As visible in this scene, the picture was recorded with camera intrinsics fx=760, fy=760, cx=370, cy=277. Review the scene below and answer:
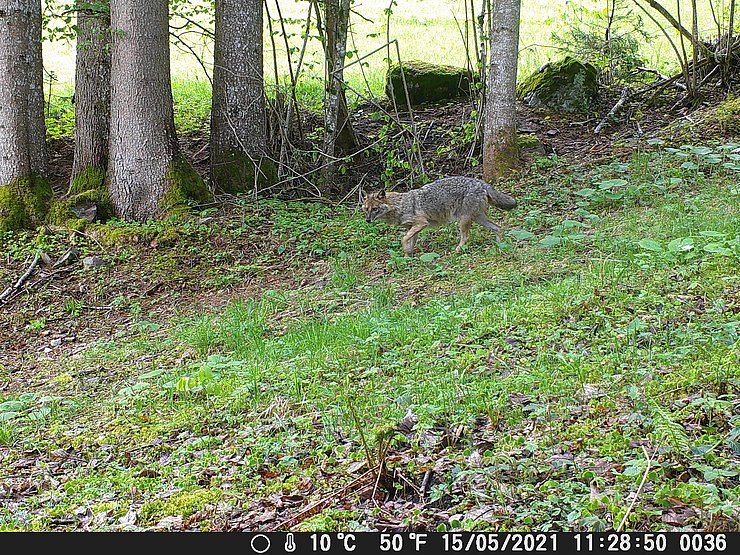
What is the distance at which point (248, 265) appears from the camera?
9914 mm

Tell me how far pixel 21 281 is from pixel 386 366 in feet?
19.2

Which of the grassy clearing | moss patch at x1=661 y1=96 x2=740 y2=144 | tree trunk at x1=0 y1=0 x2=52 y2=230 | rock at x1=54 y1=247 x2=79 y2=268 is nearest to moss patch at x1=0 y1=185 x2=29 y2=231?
tree trunk at x1=0 y1=0 x2=52 y2=230

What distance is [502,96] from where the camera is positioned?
38.8 feet

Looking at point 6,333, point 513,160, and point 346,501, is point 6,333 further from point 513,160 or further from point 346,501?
point 513,160

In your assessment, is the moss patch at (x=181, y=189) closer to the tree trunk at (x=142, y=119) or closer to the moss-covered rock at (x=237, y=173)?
the tree trunk at (x=142, y=119)

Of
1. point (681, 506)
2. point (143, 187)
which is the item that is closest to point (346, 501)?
point (681, 506)

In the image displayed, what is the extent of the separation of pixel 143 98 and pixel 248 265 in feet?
9.23

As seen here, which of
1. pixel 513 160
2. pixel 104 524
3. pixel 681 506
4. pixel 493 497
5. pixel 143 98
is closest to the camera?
pixel 681 506

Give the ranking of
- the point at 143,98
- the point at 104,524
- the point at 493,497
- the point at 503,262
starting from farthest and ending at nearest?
1. the point at 143,98
2. the point at 503,262
3. the point at 104,524
4. the point at 493,497

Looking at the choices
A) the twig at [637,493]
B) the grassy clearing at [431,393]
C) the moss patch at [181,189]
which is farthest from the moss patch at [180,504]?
the moss patch at [181,189]

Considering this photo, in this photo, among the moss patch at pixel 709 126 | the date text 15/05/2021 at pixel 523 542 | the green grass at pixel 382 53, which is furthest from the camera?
the green grass at pixel 382 53

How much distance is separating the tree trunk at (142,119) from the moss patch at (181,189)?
0.6 inches

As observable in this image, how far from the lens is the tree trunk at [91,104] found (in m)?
11.1

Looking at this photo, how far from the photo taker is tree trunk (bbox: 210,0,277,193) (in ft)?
38.6
